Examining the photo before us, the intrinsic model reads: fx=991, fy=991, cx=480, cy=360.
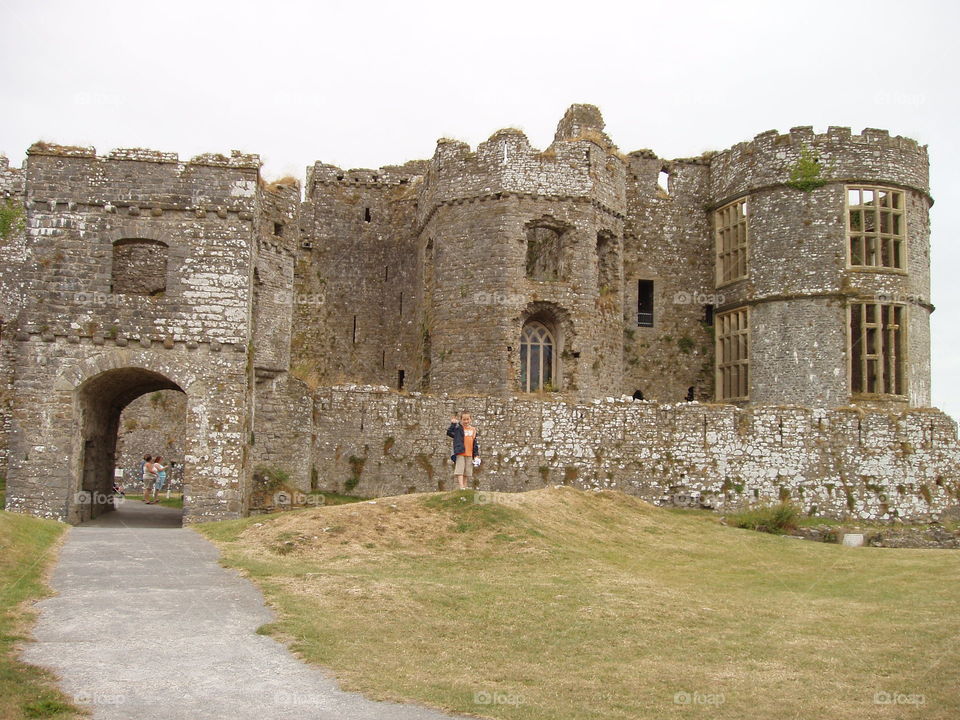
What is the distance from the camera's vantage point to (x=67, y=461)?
21500 mm

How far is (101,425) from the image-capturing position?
2456 centimetres

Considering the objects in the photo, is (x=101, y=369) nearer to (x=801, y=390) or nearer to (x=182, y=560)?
(x=182, y=560)

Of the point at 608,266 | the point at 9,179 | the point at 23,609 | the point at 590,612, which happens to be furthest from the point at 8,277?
the point at 590,612

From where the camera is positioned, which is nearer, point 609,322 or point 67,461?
point 67,461

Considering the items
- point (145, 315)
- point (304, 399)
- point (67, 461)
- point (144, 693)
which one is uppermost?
point (145, 315)

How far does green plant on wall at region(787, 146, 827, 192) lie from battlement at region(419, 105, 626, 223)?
22.0 feet

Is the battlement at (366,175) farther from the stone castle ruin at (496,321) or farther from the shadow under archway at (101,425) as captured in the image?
the shadow under archway at (101,425)

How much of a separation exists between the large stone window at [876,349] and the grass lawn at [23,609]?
90.8 feet

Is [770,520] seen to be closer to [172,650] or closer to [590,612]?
[590,612]

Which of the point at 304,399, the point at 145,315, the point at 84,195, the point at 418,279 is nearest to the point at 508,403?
the point at 304,399

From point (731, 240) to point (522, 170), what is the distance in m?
10.1

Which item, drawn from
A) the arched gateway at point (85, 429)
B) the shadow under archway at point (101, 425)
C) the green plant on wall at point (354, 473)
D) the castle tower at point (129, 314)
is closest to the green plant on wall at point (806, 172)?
the green plant on wall at point (354, 473)

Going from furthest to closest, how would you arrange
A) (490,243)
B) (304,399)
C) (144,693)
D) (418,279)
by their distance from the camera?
(418,279), (490,243), (304,399), (144,693)

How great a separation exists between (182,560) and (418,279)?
25.1 m
